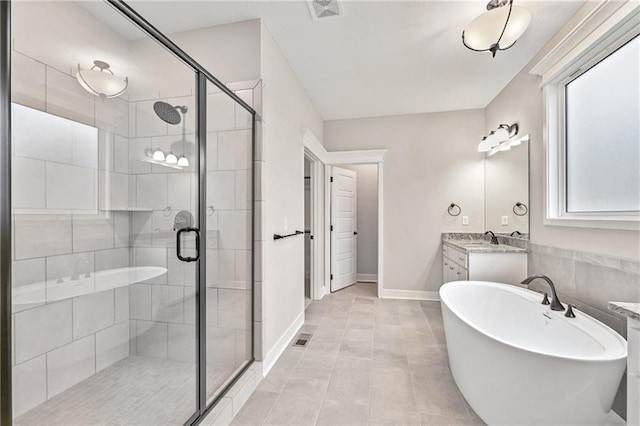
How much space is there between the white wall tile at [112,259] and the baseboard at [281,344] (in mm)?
1201

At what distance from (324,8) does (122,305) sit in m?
2.39

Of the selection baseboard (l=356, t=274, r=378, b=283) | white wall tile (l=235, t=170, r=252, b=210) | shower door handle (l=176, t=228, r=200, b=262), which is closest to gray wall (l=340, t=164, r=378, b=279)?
baseboard (l=356, t=274, r=378, b=283)

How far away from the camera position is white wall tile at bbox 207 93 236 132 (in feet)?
5.91

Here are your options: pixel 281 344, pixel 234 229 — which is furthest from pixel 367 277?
pixel 234 229

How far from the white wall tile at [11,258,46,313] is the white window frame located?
9.62ft

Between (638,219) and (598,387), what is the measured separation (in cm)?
95

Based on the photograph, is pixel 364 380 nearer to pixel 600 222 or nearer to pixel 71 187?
pixel 600 222

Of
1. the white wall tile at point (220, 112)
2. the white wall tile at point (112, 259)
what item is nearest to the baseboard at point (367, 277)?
the white wall tile at point (220, 112)

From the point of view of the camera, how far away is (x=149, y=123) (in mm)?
1759

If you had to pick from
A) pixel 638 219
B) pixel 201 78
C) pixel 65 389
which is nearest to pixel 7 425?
pixel 65 389

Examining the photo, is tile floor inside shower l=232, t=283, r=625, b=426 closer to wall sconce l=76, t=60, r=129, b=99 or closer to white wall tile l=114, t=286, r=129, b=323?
white wall tile l=114, t=286, r=129, b=323

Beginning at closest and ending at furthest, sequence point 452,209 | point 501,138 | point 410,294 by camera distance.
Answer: point 501,138 → point 452,209 → point 410,294

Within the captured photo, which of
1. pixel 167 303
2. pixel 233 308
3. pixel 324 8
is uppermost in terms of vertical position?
pixel 324 8

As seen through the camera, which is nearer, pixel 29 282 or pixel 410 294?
pixel 29 282
